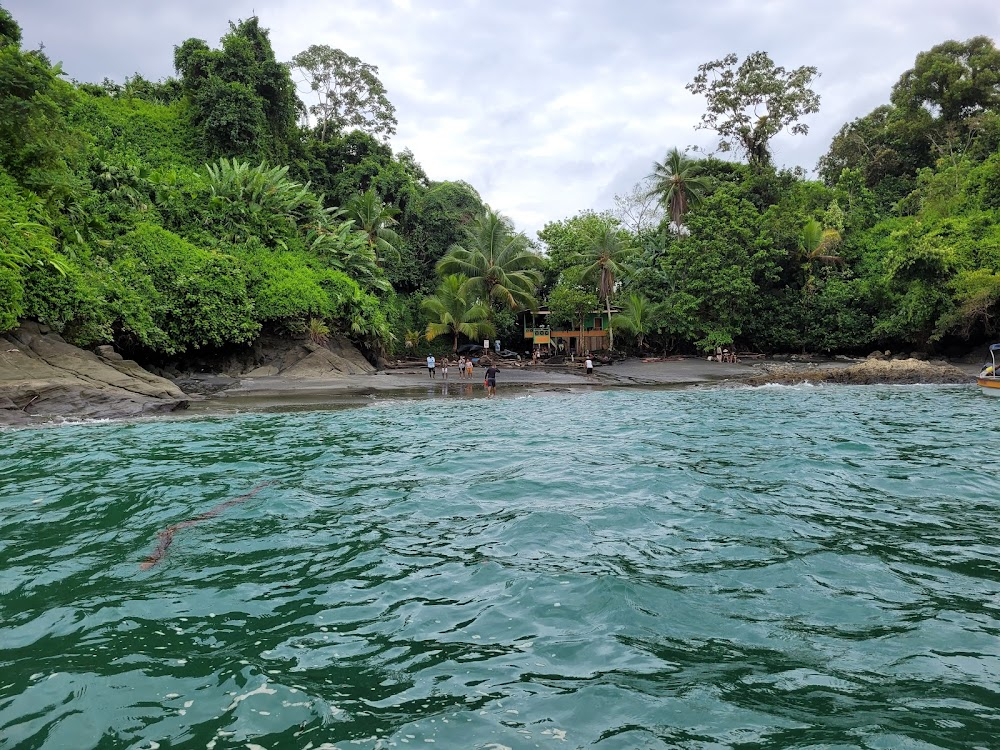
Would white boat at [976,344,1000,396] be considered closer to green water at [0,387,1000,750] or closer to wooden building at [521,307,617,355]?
green water at [0,387,1000,750]

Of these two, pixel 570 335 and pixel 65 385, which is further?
pixel 570 335

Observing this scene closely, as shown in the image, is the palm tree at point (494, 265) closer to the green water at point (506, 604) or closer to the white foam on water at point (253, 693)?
the green water at point (506, 604)

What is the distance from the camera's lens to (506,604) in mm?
4855

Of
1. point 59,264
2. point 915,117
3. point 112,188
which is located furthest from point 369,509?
point 915,117

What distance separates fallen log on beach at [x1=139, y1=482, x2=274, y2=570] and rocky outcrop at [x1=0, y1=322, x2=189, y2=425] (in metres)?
10.9

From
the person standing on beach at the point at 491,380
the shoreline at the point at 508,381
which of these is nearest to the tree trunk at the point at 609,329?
the shoreline at the point at 508,381

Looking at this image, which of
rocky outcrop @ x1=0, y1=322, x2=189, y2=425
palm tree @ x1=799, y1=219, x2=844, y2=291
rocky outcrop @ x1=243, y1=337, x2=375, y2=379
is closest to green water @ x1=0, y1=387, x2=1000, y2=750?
rocky outcrop @ x1=0, y1=322, x2=189, y2=425

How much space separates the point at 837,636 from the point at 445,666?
2.72 meters

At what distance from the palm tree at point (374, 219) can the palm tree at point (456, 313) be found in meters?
4.34

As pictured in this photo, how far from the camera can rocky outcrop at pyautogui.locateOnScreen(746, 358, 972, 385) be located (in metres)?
27.2

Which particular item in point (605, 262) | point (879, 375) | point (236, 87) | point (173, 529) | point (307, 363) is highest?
point (236, 87)

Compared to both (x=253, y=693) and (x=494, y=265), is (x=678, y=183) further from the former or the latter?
(x=253, y=693)

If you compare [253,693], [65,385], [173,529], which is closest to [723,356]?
[65,385]

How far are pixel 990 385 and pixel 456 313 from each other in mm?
27148
